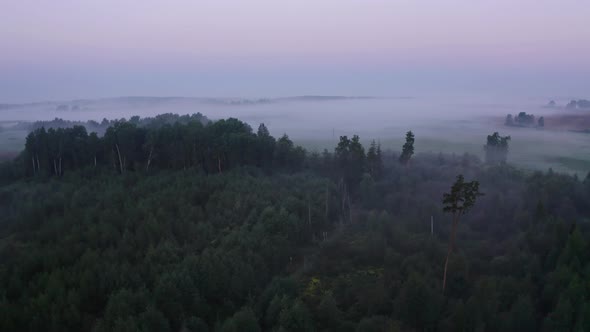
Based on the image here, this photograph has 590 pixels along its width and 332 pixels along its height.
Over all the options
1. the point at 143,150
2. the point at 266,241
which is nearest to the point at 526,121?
the point at 143,150

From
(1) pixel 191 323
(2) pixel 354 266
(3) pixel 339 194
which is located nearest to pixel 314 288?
(2) pixel 354 266

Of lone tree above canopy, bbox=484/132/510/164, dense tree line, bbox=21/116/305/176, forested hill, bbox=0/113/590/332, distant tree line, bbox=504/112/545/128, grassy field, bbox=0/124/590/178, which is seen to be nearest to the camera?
forested hill, bbox=0/113/590/332

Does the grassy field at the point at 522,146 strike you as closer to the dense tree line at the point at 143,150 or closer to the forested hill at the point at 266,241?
the forested hill at the point at 266,241

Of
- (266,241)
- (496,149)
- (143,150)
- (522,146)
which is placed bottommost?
(266,241)

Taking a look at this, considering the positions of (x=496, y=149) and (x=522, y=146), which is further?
(x=522, y=146)

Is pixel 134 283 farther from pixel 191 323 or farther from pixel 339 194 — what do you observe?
pixel 339 194

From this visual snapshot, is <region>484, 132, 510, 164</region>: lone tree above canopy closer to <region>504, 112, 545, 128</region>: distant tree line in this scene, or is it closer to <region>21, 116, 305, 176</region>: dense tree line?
<region>21, 116, 305, 176</region>: dense tree line

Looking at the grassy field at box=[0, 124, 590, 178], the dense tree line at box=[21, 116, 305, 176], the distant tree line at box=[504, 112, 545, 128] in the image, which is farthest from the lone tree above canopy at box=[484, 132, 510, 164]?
the distant tree line at box=[504, 112, 545, 128]

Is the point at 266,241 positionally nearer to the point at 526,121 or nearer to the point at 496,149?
the point at 496,149
